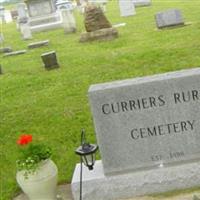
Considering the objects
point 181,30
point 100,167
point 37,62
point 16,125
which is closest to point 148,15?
point 181,30

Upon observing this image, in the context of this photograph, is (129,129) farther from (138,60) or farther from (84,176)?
(138,60)

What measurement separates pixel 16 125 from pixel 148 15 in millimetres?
13497

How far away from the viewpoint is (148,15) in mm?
22031

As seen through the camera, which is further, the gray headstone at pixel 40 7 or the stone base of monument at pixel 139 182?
the gray headstone at pixel 40 7

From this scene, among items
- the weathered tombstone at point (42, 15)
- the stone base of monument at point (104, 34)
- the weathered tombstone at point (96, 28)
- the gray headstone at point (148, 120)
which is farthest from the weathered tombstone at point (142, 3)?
the gray headstone at point (148, 120)

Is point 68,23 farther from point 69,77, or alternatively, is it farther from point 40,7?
point 69,77

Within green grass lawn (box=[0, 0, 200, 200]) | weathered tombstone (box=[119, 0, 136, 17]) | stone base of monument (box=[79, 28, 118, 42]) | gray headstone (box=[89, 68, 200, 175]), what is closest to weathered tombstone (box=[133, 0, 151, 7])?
weathered tombstone (box=[119, 0, 136, 17])

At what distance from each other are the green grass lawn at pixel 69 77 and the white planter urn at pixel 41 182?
59 cm

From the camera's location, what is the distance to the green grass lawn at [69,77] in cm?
834

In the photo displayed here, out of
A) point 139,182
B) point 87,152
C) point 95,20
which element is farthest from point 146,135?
point 95,20

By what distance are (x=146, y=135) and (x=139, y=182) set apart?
55 centimetres

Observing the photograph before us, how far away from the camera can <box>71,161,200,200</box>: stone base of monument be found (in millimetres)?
6176

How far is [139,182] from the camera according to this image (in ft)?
20.3

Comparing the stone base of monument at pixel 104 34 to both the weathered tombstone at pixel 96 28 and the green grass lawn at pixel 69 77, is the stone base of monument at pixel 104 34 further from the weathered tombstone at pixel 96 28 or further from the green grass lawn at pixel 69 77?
the green grass lawn at pixel 69 77
